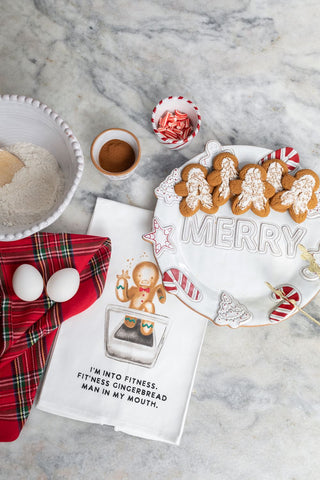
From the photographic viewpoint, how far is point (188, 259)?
69 centimetres

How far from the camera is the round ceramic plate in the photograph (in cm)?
67

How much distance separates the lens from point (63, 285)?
25.1 inches

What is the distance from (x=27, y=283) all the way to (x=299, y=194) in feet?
1.67

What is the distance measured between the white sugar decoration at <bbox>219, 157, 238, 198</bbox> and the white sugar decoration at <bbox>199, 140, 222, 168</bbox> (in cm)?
3

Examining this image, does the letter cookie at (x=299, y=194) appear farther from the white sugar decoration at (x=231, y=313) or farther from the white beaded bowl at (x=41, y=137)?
the white beaded bowl at (x=41, y=137)

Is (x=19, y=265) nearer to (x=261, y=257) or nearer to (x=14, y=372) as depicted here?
(x=14, y=372)

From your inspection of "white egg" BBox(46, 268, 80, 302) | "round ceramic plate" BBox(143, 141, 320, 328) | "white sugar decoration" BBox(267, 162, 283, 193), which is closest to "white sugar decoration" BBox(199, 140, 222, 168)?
"round ceramic plate" BBox(143, 141, 320, 328)

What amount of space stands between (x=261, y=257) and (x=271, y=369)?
22cm

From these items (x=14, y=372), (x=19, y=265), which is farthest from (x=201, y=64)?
(x=14, y=372)

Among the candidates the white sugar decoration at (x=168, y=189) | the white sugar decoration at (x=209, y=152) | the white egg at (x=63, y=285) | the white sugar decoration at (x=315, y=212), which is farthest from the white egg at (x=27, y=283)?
the white sugar decoration at (x=315, y=212)

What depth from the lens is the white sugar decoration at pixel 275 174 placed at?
0.67 metres

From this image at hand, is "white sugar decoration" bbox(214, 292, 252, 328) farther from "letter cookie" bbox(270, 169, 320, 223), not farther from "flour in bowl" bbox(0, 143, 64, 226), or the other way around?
"flour in bowl" bbox(0, 143, 64, 226)

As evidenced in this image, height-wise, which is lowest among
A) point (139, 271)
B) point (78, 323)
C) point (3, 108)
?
point (78, 323)

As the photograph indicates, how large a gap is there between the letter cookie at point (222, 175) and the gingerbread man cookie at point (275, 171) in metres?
0.06
